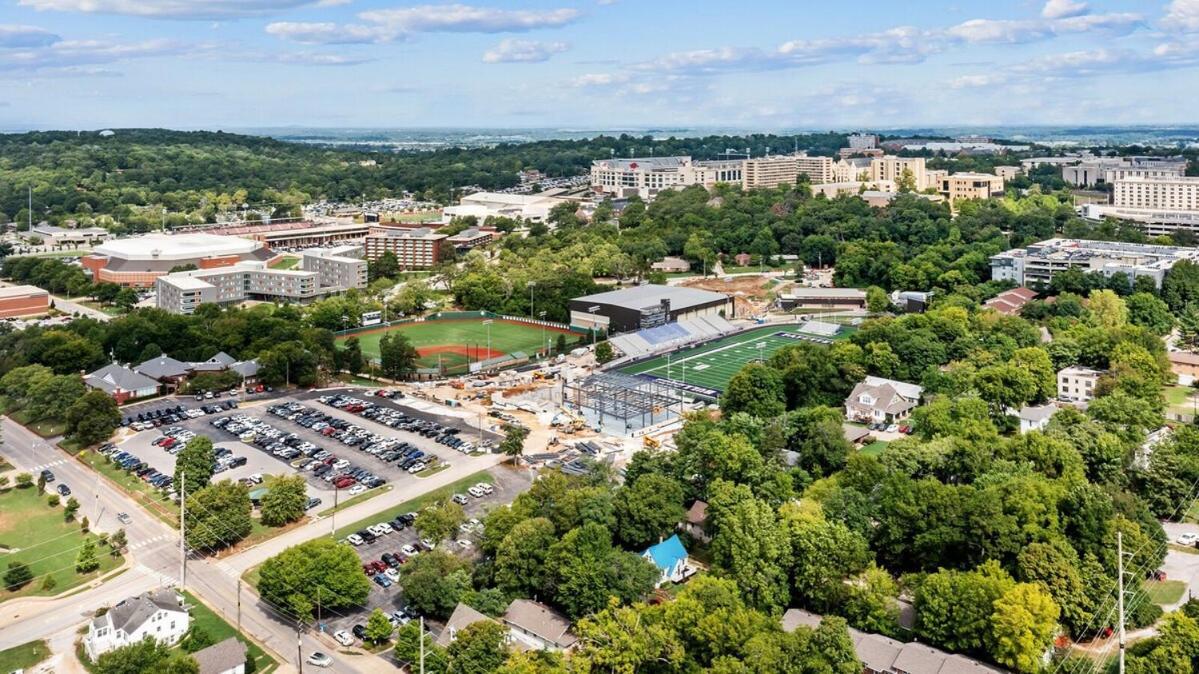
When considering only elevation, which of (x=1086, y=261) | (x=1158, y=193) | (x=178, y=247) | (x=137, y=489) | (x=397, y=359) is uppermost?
(x=1158, y=193)

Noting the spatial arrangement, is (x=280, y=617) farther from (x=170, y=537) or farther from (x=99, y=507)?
(x=99, y=507)

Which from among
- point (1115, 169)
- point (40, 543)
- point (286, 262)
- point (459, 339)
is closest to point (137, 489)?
point (40, 543)

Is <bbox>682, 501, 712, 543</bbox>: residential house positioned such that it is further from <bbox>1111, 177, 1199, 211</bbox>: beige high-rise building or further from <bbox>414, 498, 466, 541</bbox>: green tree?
<bbox>1111, 177, 1199, 211</bbox>: beige high-rise building

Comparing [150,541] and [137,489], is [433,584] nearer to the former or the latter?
[150,541]

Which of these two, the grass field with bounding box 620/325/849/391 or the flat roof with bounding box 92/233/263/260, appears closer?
the grass field with bounding box 620/325/849/391

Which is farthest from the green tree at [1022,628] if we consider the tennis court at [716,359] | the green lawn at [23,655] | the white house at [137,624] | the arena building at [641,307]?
the arena building at [641,307]

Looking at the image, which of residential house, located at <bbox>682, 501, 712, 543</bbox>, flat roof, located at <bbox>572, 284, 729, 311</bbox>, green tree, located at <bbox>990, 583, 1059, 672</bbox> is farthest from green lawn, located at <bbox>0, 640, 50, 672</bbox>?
flat roof, located at <bbox>572, 284, 729, 311</bbox>

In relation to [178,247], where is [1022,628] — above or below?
below
